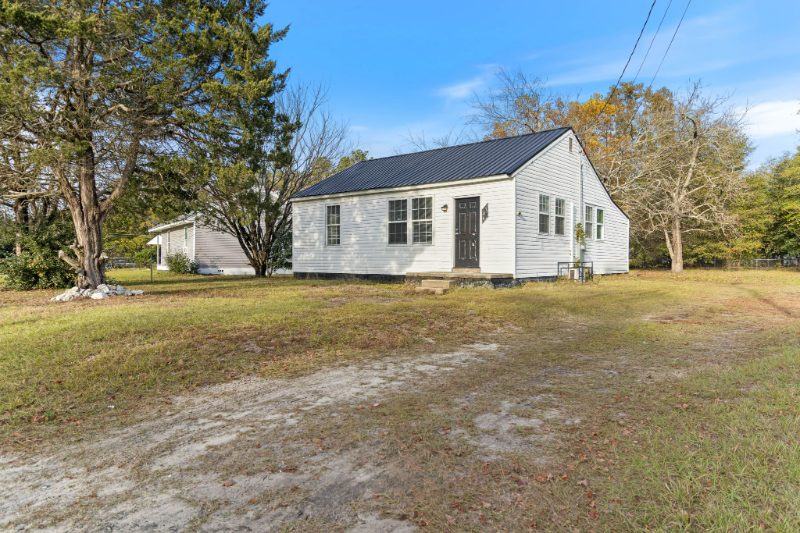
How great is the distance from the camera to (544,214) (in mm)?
15781

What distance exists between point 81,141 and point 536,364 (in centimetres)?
1104

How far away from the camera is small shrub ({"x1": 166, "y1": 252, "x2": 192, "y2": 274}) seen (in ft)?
91.1

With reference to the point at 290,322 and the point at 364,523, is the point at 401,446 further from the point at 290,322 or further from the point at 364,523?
the point at 290,322

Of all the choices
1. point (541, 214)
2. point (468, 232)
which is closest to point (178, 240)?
point (468, 232)

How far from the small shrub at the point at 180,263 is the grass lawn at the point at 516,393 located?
743 inches

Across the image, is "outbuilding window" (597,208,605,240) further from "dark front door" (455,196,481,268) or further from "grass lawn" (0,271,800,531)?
"grass lawn" (0,271,800,531)

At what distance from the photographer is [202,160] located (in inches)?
488

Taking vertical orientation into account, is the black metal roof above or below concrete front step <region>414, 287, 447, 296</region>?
above

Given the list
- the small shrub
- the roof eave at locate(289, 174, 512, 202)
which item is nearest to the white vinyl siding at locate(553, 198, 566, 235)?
the roof eave at locate(289, 174, 512, 202)

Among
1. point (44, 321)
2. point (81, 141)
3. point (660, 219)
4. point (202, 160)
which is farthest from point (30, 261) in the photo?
point (660, 219)

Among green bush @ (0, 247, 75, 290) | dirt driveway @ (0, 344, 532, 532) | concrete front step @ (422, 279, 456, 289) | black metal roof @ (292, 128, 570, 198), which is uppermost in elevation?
black metal roof @ (292, 128, 570, 198)

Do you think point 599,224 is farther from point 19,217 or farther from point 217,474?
point 19,217

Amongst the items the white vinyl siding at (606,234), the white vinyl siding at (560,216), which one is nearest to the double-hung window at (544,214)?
the white vinyl siding at (560,216)

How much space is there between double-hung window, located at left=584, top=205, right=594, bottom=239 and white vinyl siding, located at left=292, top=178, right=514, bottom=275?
615 centimetres
